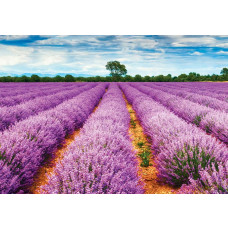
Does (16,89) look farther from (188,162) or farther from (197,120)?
(188,162)

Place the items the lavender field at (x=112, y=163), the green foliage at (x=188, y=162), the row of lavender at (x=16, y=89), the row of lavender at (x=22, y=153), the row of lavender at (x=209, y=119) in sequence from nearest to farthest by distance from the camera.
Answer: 1. the lavender field at (x=112, y=163)
2. the row of lavender at (x=22, y=153)
3. the green foliage at (x=188, y=162)
4. the row of lavender at (x=209, y=119)
5. the row of lavender at (x=16, y=89)

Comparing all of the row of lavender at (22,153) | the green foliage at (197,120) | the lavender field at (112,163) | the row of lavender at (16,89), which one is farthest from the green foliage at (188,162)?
the row of lavender at (16,89)

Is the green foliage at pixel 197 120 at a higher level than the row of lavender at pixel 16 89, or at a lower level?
lower

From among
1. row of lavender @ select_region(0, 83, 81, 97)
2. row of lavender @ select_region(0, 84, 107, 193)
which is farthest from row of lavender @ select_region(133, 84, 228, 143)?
row of lavender @ select_region(0, 83, 81, 97)

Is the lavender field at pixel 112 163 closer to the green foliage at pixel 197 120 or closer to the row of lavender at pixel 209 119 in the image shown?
the row of lavender at pixel 209 119

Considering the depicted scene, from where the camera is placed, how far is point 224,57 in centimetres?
507

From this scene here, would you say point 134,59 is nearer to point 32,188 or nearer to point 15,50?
point 15,50

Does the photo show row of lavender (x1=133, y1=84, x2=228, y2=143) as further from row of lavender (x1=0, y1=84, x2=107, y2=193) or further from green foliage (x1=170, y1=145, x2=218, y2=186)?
row of lavender (x1=0, y1=84, x2=107, y2=193)

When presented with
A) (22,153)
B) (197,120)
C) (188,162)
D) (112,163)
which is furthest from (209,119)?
(22,153)

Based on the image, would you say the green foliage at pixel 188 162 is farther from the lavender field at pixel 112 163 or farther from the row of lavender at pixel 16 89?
the row of lavender at pixel 16 89

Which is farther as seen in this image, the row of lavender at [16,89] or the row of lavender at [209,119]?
the row of lavender at [16,89]

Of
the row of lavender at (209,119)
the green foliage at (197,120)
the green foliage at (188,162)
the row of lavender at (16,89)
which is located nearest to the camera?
the green foliage at (188,162)

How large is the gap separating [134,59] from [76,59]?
1887 mm

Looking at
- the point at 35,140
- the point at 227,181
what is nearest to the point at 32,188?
the point at 35,140
